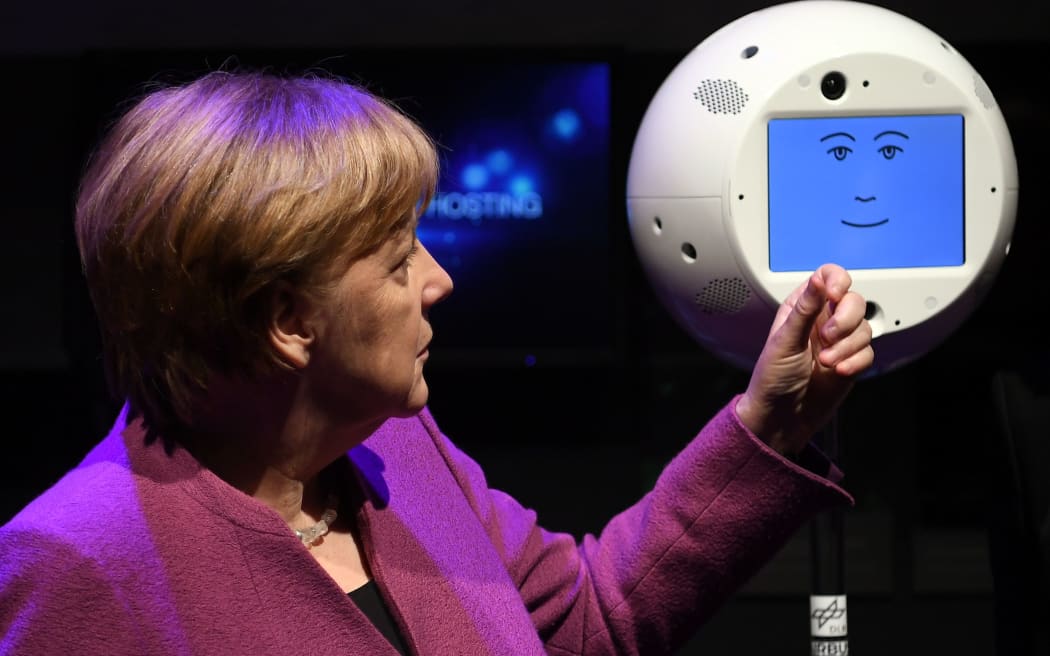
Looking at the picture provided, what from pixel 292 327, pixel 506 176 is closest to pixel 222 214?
pixel 292 327

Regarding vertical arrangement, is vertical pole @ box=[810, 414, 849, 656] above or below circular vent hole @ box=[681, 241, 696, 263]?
below

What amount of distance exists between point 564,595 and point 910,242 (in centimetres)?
52

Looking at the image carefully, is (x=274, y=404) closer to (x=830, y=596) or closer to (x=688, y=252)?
(x=688, y=252)

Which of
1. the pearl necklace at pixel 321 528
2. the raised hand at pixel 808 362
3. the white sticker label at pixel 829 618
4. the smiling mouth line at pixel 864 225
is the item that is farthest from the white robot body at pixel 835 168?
the pearl necklace at pixel 321 528

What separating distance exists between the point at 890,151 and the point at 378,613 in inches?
28.1

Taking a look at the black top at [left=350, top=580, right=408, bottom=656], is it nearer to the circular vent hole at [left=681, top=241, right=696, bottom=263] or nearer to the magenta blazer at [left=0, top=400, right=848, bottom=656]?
the magenta blazer at [left=0, top=400, right=848, bottom=656]

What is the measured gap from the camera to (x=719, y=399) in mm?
2365

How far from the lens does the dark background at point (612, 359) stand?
216cm

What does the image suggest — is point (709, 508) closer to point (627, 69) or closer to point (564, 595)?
point (564, 595)

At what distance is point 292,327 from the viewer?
3.54 ft

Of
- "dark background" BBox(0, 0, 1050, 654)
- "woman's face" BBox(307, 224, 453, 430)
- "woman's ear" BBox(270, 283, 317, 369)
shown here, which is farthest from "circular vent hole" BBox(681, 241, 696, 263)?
"dark background" BBox(0, 0, 1050, 654)

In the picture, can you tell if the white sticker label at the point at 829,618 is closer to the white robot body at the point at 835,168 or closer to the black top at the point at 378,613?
the white robot body at the point at 835,168

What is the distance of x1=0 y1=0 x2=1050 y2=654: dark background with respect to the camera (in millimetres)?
2164

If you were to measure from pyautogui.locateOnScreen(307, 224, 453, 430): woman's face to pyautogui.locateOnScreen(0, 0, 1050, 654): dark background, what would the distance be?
3.66 ft
